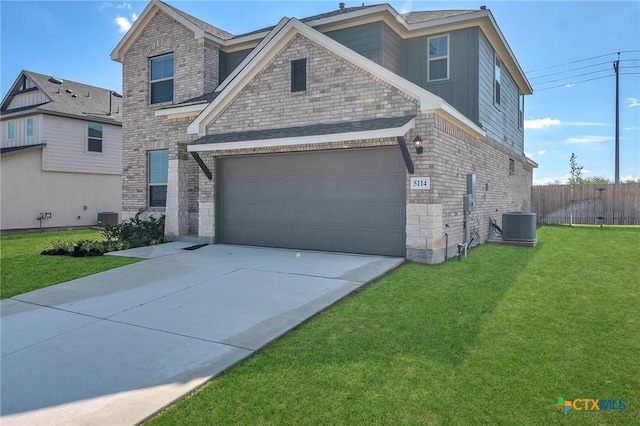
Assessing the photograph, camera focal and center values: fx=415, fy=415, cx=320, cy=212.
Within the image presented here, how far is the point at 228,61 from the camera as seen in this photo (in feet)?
49.0

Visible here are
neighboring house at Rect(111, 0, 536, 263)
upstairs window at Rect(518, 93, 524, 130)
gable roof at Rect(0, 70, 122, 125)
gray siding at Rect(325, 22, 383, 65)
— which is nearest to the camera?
neighboring house at Rect(111, 0, 536, 263)

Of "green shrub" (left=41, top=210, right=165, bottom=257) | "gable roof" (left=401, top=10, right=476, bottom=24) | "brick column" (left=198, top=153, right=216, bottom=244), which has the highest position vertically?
"gable roof" (left=401, top=10, right=476, bottom=24)

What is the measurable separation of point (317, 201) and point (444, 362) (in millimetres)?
6545

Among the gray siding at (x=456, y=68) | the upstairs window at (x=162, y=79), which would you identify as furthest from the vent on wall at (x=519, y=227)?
the upstairs window at (x=162, y=79)

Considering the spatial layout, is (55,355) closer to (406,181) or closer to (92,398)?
(92,398)

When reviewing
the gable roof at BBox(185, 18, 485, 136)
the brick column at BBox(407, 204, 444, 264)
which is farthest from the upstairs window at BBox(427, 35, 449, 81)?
the brick column at BBox(407, 204, 444, 264)

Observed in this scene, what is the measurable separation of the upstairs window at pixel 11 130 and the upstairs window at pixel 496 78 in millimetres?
22463

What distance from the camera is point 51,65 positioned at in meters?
23.0

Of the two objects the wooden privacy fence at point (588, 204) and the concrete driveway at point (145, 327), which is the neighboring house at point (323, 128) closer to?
the concrete driveway at point (145, 327)

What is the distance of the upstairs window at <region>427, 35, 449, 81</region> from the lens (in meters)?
12.0

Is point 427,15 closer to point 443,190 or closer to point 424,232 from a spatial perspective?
point 443,190

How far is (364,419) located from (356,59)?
805cm

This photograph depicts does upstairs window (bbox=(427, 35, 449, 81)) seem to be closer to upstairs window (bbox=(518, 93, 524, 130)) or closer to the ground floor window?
upstairs window (bbox=(518, 93, 524, 130))

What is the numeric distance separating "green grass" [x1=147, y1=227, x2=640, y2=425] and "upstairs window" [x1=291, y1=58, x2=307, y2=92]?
575 cm
